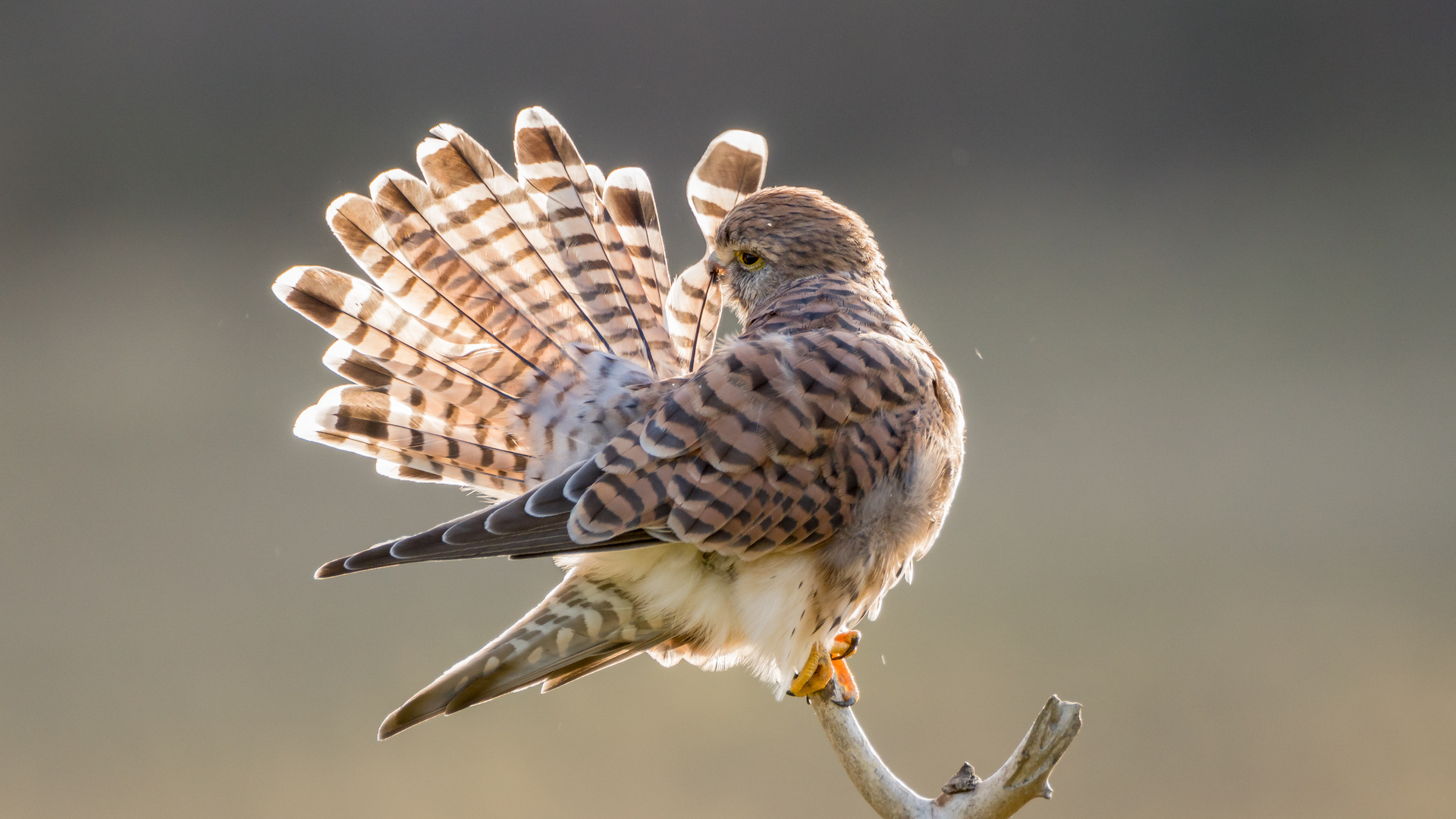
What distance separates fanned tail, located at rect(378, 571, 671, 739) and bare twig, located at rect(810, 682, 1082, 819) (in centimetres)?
27

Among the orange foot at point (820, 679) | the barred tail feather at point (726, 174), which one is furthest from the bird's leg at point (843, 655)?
the barred tail feather at point (726, 174)

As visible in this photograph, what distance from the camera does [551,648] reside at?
1.37 metres

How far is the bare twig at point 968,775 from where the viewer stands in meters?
1.19

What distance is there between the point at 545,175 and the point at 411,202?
7.6 inches

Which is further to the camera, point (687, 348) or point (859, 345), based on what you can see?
point (687, 348)

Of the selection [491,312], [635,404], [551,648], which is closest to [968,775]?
[551,648]

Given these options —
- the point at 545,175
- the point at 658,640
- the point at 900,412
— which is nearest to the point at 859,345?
the point at 900,412

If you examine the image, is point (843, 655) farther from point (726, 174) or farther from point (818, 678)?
point (726, 174)

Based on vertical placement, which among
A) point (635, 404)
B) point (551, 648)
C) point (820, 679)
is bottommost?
point (551, 648)

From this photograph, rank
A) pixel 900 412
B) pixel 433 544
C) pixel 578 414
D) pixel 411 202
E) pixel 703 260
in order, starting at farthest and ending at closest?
pixel 703 260 → pixel 411 202 → pixel 578 414 → pixel 900 412 → pixel 433 544

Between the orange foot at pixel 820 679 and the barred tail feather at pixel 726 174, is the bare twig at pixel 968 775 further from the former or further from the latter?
the barred tail feather at pixel 726 174

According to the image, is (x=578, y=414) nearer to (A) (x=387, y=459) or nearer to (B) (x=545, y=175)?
(A) (x=387, y=459)

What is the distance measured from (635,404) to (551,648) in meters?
0.33

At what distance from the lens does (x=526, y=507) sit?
3.96 feet
